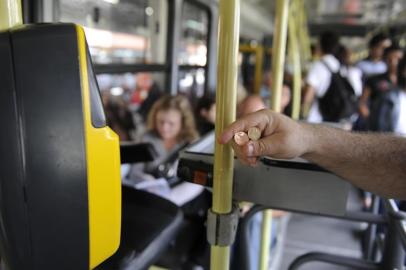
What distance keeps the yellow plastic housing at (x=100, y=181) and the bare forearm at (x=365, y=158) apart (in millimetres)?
413

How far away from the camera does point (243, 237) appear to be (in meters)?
1.21

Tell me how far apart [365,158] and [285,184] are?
19 cm

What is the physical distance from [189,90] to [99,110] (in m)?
2.94

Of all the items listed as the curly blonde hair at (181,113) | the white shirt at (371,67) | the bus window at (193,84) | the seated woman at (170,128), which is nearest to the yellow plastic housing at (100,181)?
the seated woman at (170,128)

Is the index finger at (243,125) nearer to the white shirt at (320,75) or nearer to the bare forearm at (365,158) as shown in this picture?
the bare forearm at (365,158)

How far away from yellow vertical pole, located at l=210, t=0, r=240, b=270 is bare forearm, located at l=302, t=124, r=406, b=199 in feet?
0.61

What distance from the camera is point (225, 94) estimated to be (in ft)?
2.39

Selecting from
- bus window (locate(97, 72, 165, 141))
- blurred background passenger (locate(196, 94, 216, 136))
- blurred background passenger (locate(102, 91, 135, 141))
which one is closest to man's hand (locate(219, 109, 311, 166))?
blurred background passenger (locate(196, 94, 216, 136))

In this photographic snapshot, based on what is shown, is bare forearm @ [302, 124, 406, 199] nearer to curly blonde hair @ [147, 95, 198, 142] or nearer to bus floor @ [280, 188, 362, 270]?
curly blonde hair @ [147, 95, 198, 142]

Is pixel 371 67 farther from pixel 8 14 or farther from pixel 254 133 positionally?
pixel 8 14

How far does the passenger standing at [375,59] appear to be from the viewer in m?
4.46

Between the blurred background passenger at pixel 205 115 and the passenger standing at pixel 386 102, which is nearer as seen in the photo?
the blurred background passenger at pixel 205 115

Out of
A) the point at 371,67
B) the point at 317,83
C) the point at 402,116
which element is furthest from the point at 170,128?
the point at 371,67

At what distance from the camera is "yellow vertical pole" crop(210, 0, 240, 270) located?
27.9 inches
